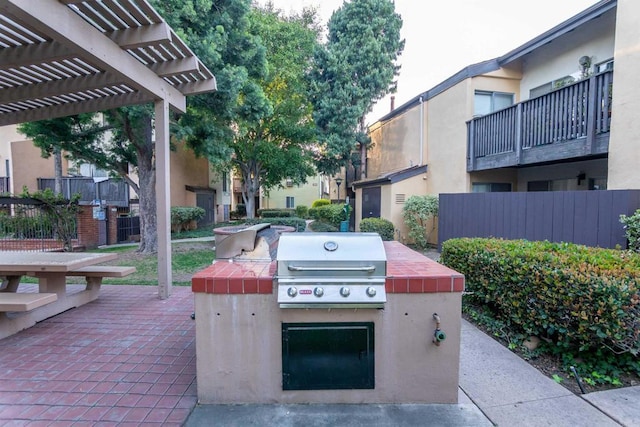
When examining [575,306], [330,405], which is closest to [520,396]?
[575,306]

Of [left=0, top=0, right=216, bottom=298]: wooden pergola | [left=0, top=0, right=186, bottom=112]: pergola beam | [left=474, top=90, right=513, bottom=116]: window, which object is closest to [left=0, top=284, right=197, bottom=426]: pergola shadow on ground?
[left=0, top=0, right=216, bottom=298]: wooden pergola

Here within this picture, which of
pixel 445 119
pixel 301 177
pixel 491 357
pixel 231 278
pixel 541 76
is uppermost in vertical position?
pixel 541 76

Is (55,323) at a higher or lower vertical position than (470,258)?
lower

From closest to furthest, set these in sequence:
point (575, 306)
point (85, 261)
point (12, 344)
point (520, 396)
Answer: point (520, 396) → point (575, 306) → point (12, 344) → point (85, 261)

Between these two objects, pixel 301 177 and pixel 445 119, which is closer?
pixel 445 119

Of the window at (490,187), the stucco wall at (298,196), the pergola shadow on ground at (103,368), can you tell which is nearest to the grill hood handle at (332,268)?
the pergola shadow on ground at (103,368)

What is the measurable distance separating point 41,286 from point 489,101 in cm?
1147

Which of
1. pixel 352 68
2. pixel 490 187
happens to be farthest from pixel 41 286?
pixel 352 68

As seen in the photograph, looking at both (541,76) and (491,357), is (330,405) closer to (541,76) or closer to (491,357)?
(491,357)

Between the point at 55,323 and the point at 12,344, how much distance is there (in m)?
0.60

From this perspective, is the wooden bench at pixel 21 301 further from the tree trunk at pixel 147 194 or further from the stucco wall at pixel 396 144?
the stucco wall at pixel 396 144

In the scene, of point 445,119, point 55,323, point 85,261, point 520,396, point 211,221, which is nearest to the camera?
point 520,396

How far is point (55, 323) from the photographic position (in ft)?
13.0

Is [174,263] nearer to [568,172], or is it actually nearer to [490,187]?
[490,187]
